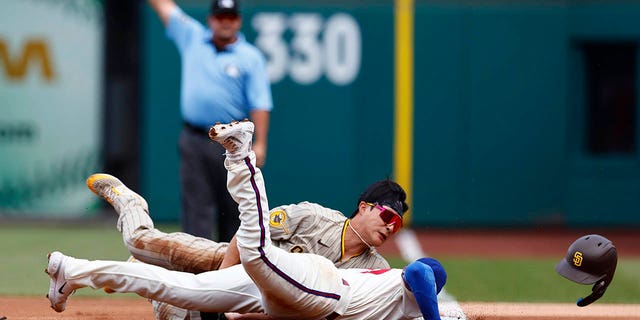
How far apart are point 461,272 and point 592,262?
3444 mm

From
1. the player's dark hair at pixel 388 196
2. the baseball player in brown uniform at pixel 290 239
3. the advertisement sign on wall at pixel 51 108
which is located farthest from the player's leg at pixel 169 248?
the advertisement sign on wall at pixel 51 108

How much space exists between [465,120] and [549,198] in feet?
4.04

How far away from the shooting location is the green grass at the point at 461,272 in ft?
23.5

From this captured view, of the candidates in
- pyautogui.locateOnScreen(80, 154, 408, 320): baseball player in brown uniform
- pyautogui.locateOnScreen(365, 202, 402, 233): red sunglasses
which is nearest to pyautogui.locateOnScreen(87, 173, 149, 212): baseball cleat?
pyautogui.locateOnScreen(80, 154, 408, 320): baseball player in brown uniform

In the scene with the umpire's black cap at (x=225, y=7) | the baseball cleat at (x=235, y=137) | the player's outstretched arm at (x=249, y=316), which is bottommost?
the player's outstretched arm at (x=249, y=316)

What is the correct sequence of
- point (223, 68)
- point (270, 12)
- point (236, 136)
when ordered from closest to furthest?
point (236, 136) → point (223, 68) → point (270, 12)

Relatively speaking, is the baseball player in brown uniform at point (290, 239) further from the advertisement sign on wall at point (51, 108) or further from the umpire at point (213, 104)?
the advertisement sign on wall at point (51, 108)

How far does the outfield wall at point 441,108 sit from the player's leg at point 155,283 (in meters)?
6.94

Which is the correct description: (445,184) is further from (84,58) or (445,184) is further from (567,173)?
(84,58)

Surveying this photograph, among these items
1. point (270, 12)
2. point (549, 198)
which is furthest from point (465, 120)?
point (270, 12)

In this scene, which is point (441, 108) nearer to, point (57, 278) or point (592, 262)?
point (592, 262)

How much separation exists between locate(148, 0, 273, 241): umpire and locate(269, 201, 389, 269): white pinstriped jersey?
1576 millimetres

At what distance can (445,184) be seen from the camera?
11945mm

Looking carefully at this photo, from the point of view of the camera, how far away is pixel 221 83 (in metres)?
7.02
